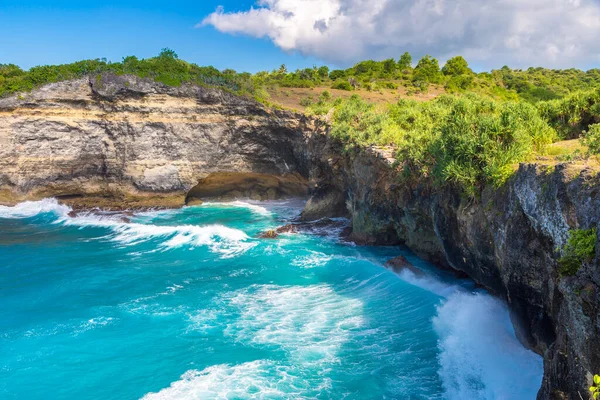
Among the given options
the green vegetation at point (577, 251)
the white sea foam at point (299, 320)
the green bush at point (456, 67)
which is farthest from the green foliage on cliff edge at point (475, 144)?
the green bush at point (456, 67)

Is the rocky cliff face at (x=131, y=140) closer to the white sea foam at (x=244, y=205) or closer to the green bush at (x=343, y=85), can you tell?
the white sea foam at (x=244, y=205)

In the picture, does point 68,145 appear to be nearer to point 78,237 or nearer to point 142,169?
point 142,169

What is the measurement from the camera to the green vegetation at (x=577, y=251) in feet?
25.0

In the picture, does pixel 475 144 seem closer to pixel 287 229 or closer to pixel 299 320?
pixel 299 320

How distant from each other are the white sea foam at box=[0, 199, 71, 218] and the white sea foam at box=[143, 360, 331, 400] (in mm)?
28329

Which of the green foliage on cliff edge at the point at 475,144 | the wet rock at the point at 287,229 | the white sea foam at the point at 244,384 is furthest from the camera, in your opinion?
the wet rock at the point at 287,229

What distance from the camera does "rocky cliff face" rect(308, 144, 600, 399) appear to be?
777cm

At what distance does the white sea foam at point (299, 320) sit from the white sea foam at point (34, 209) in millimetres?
25369

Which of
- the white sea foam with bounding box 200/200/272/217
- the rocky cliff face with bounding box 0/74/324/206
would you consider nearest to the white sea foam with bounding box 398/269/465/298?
the rocky cliff face with bounding box 0/74/324/206

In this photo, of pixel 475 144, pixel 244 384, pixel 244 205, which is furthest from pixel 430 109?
pixel 244 205

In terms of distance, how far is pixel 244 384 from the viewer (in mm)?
12281

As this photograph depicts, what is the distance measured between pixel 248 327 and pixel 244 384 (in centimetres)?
343

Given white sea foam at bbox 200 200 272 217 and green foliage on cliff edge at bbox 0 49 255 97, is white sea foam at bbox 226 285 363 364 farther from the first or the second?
green foliage on cliff edge at bbox 0 49 255 97

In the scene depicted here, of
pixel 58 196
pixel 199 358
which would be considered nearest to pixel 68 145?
pixel 58 196
